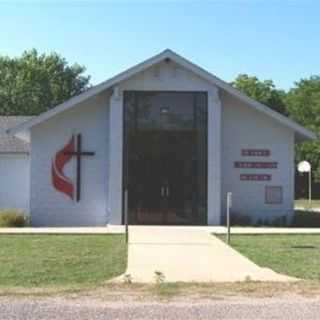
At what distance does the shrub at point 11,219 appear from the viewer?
25219 millimetres

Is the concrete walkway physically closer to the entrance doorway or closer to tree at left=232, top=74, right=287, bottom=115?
the entrance doorway

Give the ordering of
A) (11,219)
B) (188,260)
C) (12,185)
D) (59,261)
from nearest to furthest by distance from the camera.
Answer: (59,261)
(188,260)
(11,219)
(12,185)

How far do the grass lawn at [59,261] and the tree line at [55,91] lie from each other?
42180 millimetres

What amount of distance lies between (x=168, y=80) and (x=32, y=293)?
16.3 meters

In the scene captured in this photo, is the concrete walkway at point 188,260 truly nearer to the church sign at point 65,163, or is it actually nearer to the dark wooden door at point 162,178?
the dark wooden door at point 162,178

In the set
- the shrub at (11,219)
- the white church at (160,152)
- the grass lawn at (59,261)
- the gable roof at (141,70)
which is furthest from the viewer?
the white church at (160,152)

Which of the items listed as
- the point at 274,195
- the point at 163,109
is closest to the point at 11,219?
the point at 163,109

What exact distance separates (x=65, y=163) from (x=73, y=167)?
1.01 ft

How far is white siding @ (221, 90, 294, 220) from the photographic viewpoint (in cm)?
2711

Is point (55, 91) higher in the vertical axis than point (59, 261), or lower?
higher

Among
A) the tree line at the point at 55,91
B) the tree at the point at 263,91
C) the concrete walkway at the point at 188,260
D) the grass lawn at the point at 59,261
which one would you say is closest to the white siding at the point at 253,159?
the concrete walkway at the point at 188,260

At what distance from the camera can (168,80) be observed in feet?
86.3

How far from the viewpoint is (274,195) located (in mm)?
27141

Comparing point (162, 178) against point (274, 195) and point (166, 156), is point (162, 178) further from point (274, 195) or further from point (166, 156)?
point (274, 195)
